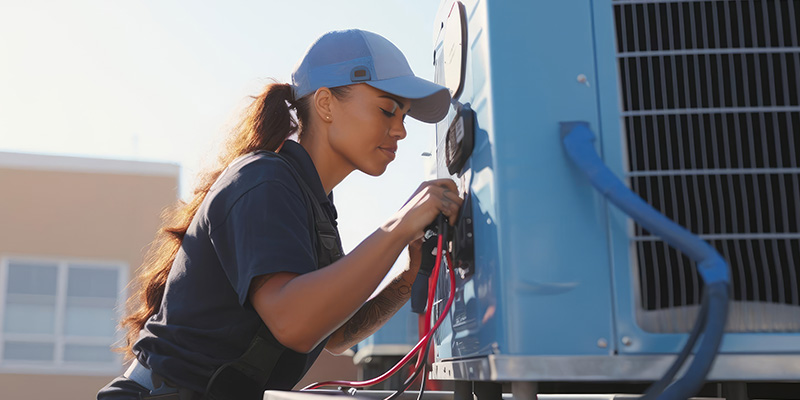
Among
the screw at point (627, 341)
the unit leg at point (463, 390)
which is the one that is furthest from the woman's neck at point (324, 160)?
the screw at point (627, 341)

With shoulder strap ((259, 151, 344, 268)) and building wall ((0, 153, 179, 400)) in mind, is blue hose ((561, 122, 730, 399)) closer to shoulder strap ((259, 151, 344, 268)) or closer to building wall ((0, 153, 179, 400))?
shoulder strap ((259, 151, 344, 268))

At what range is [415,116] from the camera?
1902 millimetres

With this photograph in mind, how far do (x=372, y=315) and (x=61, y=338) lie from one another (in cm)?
1154

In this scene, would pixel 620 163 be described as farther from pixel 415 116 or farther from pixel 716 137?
pixel 415 116

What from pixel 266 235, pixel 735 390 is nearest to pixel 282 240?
pixel 266 235

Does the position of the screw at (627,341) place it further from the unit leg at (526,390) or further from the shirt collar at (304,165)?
the shirt collar at (304,165)

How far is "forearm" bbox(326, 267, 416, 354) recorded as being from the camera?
215cm

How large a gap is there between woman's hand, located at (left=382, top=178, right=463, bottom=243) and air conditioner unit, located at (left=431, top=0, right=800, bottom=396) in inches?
8.7

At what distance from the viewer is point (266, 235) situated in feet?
4.83

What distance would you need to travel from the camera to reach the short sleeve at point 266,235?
4.76 feet

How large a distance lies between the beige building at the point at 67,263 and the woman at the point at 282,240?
995 cm

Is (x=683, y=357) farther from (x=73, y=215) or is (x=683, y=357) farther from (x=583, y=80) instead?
(x=73, y=215)

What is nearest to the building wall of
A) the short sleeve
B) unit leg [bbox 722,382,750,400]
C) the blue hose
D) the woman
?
the woman

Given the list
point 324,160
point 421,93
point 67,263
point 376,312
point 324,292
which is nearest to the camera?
point 324,292
